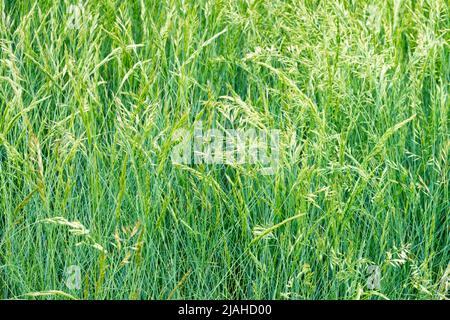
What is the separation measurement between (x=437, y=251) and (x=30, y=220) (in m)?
1.12

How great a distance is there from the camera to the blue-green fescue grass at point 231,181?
1.87m

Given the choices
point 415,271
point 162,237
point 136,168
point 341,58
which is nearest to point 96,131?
point 136,168

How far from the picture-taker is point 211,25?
2420 millimetres

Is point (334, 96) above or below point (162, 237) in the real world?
above

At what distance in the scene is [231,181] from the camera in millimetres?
1850

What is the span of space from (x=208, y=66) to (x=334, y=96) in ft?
1.42

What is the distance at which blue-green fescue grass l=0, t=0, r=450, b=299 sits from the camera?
1.87 metres

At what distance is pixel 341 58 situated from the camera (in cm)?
214
